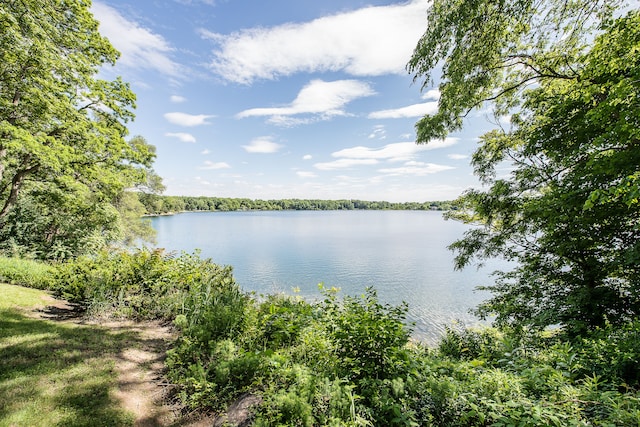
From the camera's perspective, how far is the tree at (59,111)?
→ 267 inches

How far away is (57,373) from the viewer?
3.40 meters

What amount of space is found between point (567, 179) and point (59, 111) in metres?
13.4

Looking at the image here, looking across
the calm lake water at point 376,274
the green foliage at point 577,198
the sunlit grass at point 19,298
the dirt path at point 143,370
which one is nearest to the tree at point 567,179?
the green foliage at point 577,198

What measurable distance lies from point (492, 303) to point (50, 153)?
13096mm

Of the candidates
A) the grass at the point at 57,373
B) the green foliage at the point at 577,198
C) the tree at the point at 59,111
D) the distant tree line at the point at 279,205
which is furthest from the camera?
the distant tree line at the point at 279,205

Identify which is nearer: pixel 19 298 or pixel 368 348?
pixel 368 348

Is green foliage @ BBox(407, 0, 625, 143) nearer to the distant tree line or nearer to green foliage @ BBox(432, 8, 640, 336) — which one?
green foliage @ BBox(432, 8, 640, 336)

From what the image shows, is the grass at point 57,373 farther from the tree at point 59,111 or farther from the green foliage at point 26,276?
the tree at point 59,111

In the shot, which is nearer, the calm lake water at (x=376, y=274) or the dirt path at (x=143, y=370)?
the dirt path at (x=143, y=370)

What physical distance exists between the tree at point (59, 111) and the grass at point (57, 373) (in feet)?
16.6

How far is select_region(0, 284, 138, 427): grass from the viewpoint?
2.76 metres

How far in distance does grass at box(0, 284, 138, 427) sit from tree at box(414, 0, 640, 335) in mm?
6690

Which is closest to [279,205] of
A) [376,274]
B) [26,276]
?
[376,274]

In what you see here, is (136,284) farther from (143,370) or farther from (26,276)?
(26,276)
